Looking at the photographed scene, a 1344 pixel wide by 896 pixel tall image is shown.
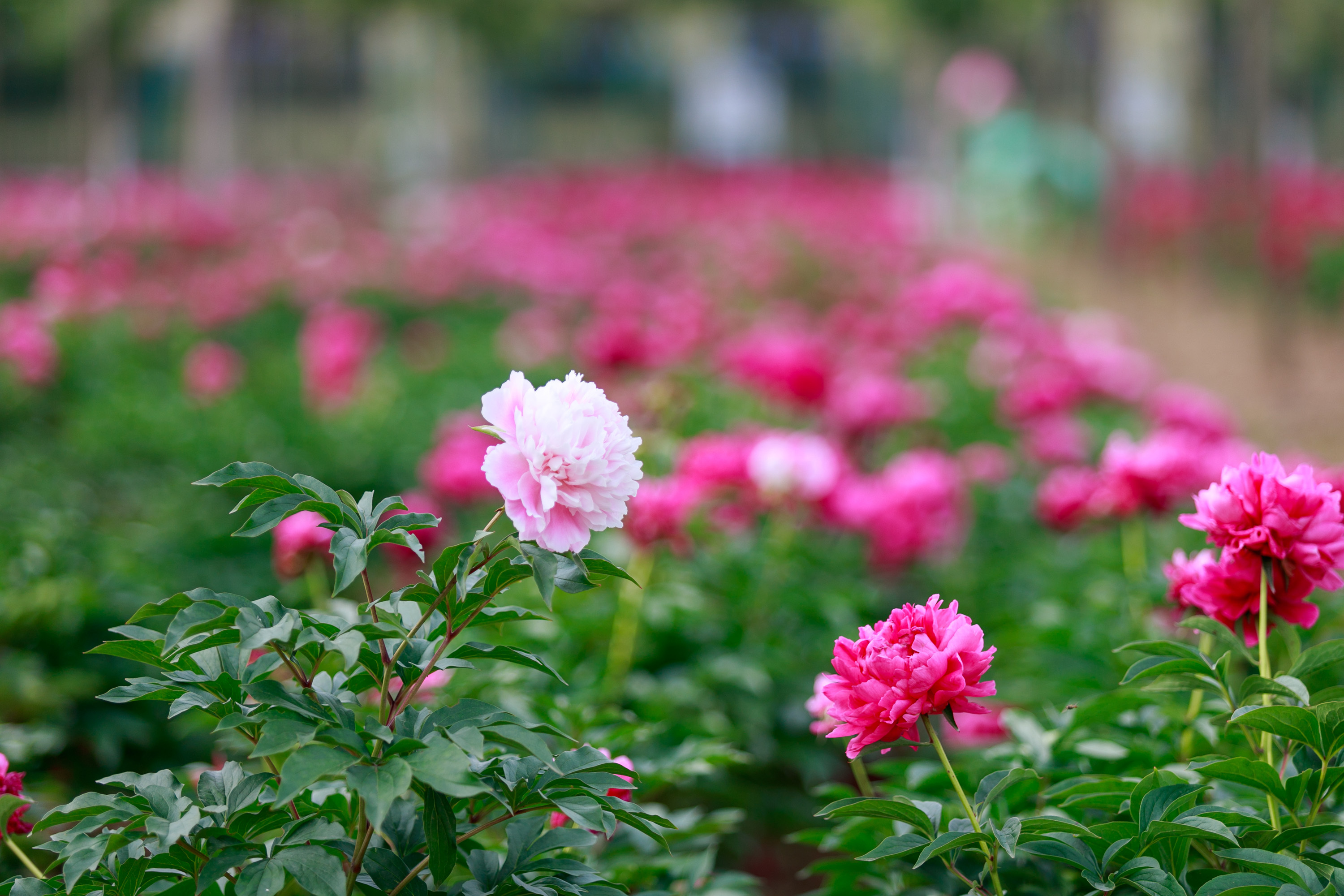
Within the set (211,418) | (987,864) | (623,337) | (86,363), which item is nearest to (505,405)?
(987,864)

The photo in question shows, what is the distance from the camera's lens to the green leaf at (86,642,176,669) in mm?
1266

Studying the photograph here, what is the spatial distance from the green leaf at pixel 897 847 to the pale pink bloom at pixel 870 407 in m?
2.70

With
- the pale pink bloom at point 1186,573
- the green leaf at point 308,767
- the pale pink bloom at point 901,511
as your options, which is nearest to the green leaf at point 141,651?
the green leaf at point 308,767

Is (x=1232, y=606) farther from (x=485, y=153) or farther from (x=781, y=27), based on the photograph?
(x=781, y=27)

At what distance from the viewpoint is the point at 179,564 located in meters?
3.98

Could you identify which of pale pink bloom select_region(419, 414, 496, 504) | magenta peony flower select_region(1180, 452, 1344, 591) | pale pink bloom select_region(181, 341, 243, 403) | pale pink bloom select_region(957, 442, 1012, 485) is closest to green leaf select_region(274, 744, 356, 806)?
magenta peony flower select_region(1180, 452, 1344, 591)

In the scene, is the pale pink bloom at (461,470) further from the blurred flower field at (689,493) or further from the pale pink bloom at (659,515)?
the pale pink bloom at (659,515)

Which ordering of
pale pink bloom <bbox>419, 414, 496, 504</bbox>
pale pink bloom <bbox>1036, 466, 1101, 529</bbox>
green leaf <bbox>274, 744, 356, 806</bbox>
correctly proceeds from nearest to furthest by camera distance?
green leaf <bbox>274, 744, 356, 806</bbox> < pale pink bloom <bbox>1036, 466, 1101, 529</bbox> < pale pink bloom <bbox>419, 414, 496, 504</bbox>

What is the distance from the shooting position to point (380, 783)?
114 cm

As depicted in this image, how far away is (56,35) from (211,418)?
14.3 meters

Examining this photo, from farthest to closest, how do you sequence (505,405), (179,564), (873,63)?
(873,63)
(179,564)
(505,405)

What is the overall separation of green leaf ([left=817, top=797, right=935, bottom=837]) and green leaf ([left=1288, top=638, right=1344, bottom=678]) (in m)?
0.48

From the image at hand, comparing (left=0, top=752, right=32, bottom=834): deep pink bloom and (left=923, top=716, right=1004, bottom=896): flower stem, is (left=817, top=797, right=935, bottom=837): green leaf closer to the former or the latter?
(left=923, top=716, right=1004, bottom=896): flower stem

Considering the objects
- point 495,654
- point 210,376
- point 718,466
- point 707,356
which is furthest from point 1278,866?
point 707,356
